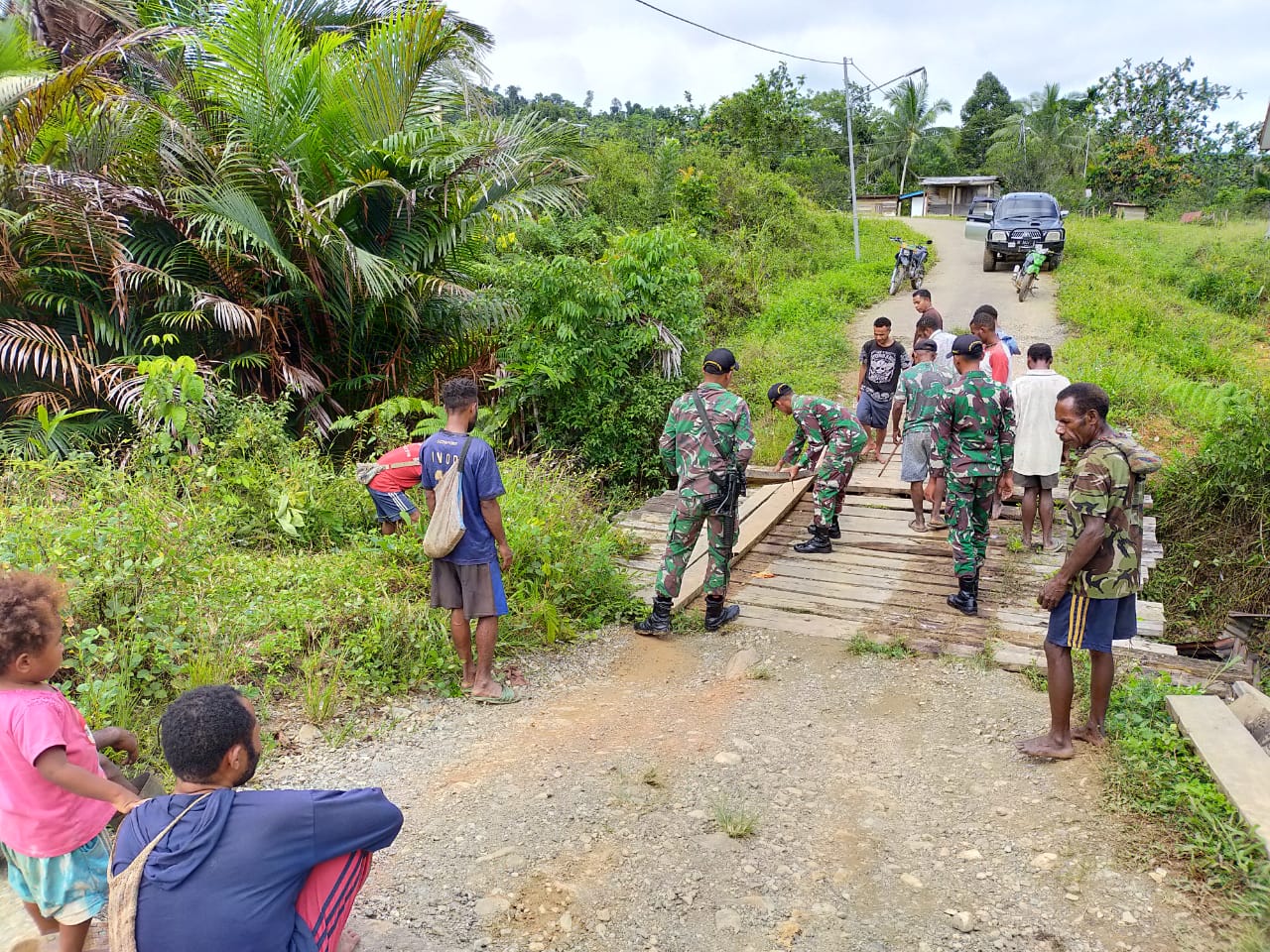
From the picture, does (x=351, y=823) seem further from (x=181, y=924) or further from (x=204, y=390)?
(x=204, y=390)

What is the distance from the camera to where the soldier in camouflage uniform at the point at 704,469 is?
5559 mm

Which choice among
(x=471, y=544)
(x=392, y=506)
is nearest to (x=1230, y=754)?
(x=471, y=544)

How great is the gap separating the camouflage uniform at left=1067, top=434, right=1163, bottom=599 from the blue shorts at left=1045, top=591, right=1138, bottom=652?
0.16 feet

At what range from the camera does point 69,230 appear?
24.5 feet

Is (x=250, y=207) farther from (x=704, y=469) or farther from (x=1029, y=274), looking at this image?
(x=1029, y=274)

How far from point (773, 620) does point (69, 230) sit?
680 centimetres

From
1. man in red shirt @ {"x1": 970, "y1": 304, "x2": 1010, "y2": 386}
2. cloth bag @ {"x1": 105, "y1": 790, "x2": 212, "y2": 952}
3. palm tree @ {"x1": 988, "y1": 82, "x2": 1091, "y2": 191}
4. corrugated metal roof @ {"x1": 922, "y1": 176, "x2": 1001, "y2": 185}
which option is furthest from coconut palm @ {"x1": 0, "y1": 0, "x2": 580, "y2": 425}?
palm tree @ {"x1": 988, "y1": 82, "x2": 1091, "y2": 191}

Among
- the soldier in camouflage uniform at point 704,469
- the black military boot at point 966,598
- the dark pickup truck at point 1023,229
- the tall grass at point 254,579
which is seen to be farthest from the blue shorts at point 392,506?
the dark pickup truck at point 1023,229

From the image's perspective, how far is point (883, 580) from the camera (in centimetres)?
664

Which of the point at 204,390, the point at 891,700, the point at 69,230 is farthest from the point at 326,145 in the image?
the point at 891,700

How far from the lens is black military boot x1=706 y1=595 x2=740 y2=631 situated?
5.88 meters

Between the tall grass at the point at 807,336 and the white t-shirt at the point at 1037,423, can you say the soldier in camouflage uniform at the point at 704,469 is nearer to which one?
the white t-shirt at the point at 1037,423

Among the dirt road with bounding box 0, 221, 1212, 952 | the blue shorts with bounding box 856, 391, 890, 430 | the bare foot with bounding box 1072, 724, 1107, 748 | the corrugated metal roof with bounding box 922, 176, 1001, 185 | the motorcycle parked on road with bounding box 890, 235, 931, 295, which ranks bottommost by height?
the dirt road with bounding box 0, 221, 1212, 952

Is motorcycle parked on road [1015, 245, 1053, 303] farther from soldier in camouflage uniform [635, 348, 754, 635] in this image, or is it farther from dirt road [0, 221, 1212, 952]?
dirt road [0, 221, 1212, 952]
